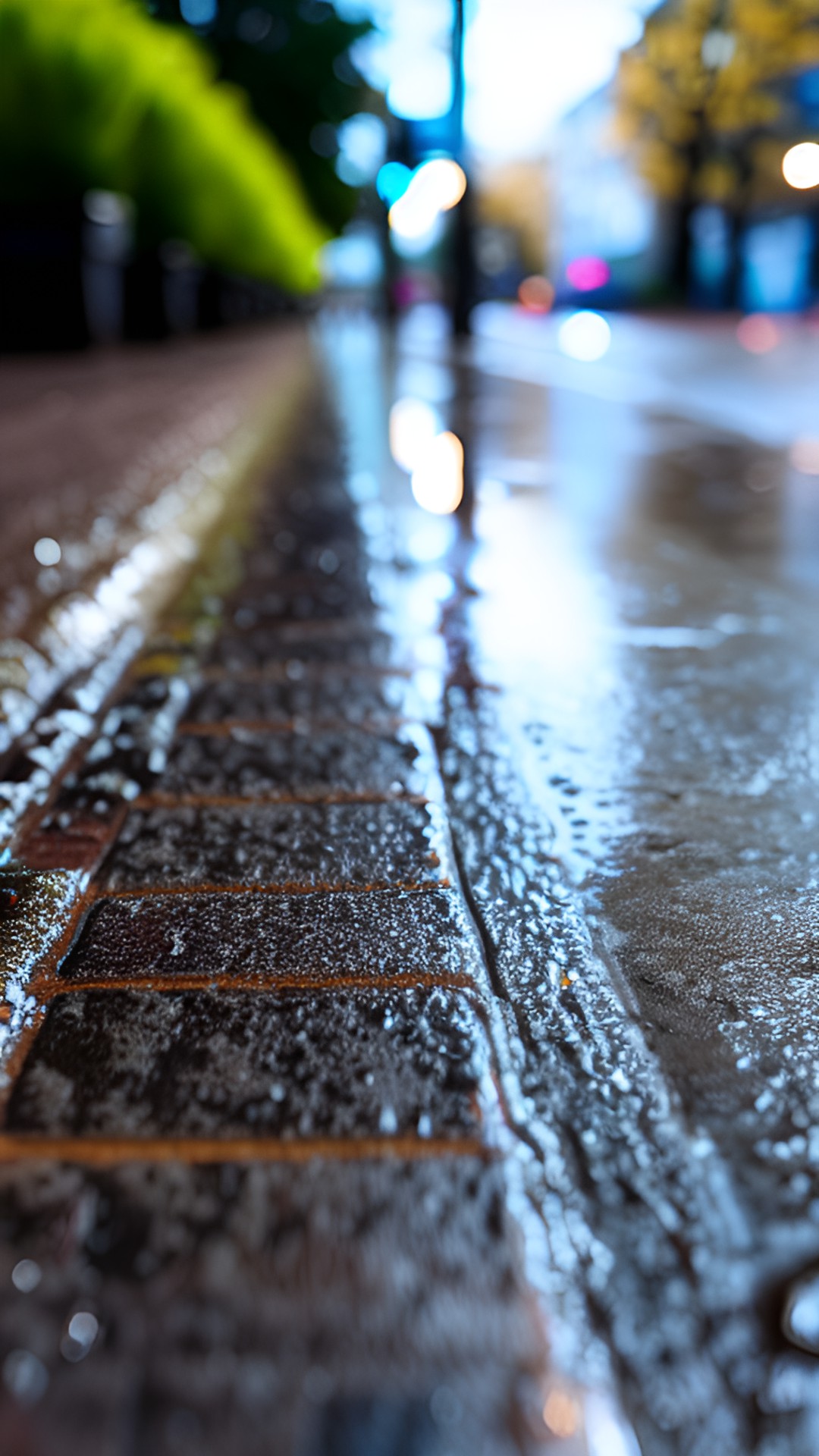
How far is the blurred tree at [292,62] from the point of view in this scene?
20.7 m

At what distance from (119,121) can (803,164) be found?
58.3 ft

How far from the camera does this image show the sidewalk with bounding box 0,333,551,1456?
0.56 m

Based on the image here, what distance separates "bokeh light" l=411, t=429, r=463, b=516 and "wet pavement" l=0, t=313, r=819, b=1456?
137 cm

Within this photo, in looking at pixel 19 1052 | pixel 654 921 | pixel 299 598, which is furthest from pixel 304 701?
pixel 19 1052

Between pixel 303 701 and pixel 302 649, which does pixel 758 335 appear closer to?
pixel 302 649

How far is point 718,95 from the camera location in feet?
69.5

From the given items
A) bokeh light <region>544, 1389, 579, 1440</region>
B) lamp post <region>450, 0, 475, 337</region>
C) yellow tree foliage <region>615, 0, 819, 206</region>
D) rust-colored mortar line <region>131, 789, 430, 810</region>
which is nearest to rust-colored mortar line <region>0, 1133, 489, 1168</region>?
bokeh light <region>544, 1389, 579, 1440</region>

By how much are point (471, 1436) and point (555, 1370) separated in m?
0.06

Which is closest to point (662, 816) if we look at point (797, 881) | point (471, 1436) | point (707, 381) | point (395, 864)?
point (797, 881)

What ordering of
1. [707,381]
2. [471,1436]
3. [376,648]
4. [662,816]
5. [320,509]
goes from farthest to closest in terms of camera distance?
[707,381] → [320,509] → [376,648] → [662,816] → [471,1436]

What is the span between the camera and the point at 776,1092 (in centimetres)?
78

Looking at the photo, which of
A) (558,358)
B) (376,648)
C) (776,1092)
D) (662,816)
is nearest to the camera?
(776,1092)

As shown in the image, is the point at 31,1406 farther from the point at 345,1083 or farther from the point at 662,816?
the point at 662,816

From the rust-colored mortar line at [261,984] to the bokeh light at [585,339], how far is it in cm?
982
